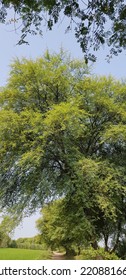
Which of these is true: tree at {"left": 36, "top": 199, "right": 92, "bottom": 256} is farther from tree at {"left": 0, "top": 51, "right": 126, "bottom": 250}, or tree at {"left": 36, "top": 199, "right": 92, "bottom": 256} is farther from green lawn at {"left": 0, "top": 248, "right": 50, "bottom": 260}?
green lawn at {"left": 0, "top": 248, "right": 50, "bottom": 260}

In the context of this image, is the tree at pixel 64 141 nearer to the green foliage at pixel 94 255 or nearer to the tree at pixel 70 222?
the tree at pixel 70 222

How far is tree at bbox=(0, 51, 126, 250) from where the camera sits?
1656 cm

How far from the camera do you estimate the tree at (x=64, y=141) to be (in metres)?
16.6

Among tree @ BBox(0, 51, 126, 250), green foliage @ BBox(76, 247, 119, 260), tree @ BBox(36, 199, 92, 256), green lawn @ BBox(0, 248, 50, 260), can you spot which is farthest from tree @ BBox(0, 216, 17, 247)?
green lawn @ BBox(0, 248, 50, 260)

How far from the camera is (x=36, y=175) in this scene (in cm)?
1738

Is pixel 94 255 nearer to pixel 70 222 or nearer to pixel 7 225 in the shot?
pixel 70 222

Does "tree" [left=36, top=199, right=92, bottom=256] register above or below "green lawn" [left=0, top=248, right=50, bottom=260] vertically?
above

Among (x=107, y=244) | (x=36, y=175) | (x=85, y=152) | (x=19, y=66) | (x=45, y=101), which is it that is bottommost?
(x=107, y=244)

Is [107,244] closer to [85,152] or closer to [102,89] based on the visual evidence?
[85,152]

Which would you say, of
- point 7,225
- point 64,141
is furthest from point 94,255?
point 64,141

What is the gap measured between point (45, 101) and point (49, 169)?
408 centimetres

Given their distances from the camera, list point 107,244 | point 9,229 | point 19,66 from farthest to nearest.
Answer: point 107,244
point 19,66
point 9,229
